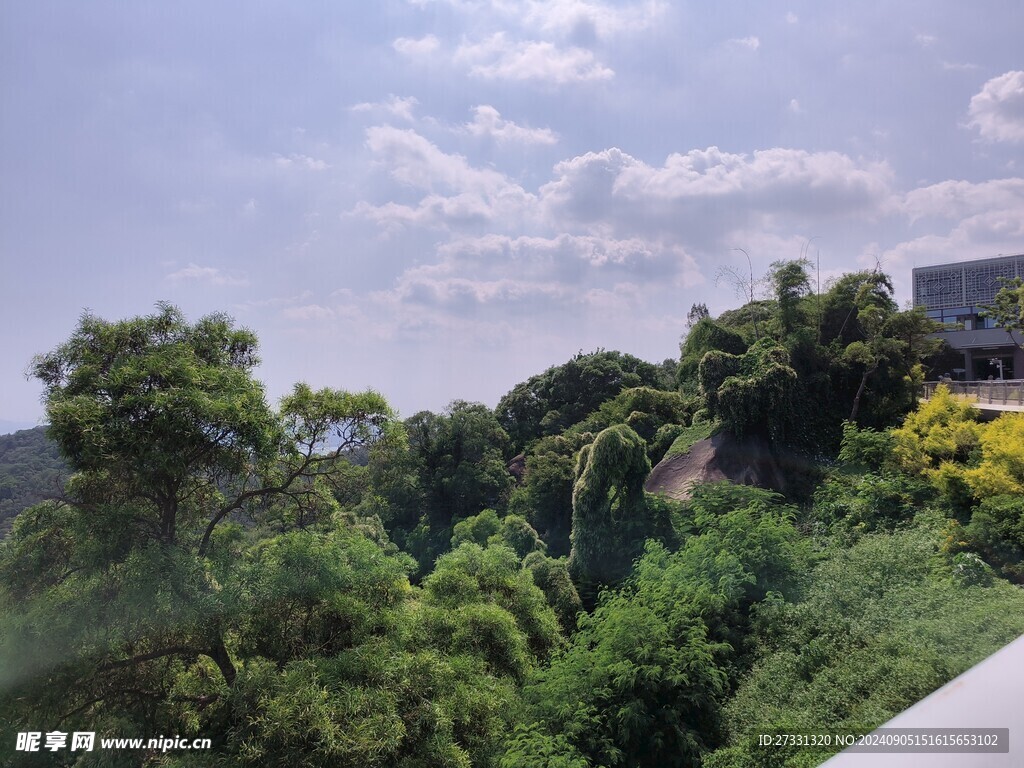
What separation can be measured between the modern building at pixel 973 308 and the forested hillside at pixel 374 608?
1379cm

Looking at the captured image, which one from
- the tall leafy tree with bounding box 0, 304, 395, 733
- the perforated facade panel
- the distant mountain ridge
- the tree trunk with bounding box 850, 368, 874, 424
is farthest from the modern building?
the distant mountain ridge

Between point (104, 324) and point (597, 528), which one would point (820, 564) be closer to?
point (597, 528)

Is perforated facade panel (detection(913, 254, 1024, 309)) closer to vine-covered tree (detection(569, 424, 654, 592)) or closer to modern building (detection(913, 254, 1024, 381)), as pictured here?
modern building (detection(913, 254, 1024, 381))

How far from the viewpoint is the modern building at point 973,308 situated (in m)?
19.4

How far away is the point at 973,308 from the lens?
74.0 feet

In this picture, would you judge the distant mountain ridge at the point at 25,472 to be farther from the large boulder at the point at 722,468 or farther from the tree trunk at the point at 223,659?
the large boulder at the point at 722,468

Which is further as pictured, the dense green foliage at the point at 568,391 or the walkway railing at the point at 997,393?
the dense green foliage at the point at 568,391

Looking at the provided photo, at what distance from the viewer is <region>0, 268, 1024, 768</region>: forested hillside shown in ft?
14.8

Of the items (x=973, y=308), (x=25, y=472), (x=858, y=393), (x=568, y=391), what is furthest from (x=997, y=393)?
(x=25, y=472)

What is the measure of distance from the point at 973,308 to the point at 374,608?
25652 millimetres

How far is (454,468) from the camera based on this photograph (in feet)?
63.8

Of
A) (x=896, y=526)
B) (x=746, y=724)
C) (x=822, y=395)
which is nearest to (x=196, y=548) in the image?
(x=746, y=724)

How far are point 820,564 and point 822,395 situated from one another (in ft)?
24.9

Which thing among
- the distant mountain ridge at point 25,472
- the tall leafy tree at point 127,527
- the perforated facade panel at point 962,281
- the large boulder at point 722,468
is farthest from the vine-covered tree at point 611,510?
→ the perforated facade panel at point 962,281
